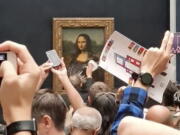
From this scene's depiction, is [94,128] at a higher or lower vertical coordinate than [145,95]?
lower

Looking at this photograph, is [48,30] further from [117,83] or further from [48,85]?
[117,83]

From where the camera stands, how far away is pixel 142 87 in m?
2.44

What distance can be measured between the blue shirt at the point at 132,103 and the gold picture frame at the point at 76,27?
26.3 feet

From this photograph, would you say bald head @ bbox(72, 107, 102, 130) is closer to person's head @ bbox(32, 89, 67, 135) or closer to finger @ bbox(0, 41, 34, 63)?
person's head @ bbox(32, 89, 67, 135)

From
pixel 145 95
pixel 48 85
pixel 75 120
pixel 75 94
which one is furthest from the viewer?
pixel 48 85

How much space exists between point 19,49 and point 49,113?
5.58 ft

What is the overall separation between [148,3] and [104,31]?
4.04ft

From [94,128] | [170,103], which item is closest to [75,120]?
[94,128]

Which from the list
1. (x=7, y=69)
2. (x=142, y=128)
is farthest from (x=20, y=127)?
(x=142, y=128)

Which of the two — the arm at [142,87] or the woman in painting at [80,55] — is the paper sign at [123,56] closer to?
the arm at [142,87]

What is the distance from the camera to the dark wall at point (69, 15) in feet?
35.2

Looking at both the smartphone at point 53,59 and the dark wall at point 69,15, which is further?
the dark wall at point 69,15

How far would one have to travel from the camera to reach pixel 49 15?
1074cm

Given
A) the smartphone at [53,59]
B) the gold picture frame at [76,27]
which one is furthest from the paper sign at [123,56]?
the gold picture frame at [76,27]
